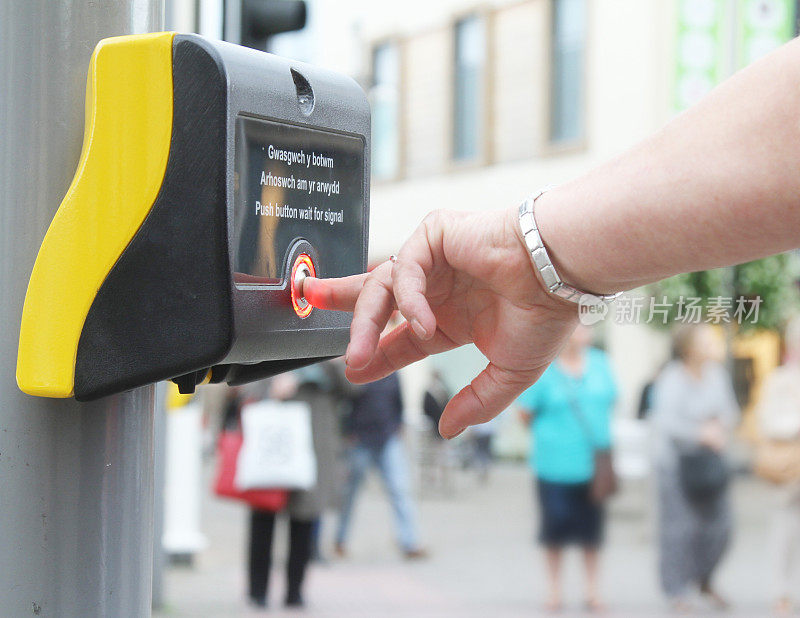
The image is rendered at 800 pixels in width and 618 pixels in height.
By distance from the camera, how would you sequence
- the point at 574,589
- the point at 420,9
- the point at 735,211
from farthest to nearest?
1. the point at 420,9
2. the point at 574,589
3. the point at 735,211

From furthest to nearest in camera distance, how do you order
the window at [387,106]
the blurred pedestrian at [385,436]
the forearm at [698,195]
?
1. the window at [387,106]
2. the blurred pedestrian at [385,436]
3. the forearm at [698,195]

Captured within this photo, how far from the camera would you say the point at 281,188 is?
1.36 meters

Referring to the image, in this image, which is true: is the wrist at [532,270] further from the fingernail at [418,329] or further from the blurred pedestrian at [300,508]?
the blurred pedestrian at [300,508]

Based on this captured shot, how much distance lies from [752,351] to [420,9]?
8.79m

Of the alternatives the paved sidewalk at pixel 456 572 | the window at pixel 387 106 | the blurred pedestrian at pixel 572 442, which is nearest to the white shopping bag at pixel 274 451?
the paved sidewalk at pixel 456 572

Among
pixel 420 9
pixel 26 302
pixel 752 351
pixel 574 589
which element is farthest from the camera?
pixel 420 9

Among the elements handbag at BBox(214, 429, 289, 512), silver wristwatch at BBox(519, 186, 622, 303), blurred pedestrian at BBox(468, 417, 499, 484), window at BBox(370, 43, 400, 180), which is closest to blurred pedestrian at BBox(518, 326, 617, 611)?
handbag at BBox(214, 429, 289, 512)

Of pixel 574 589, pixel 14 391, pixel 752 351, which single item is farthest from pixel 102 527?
pixel 752 351

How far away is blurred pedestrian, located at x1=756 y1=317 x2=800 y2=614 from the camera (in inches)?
Result: 271

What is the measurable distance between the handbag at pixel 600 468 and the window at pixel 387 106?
14826mm

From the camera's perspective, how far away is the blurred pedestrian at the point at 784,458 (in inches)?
271

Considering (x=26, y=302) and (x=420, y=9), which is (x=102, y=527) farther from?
(x=420, y=9)

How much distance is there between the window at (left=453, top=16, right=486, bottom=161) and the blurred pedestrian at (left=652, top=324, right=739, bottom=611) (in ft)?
40.7

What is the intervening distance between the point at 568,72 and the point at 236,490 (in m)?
12.1
